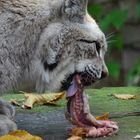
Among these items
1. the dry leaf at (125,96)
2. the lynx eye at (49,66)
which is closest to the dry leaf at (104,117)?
the lynx eye at (49,66)

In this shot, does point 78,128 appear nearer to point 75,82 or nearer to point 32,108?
point 75,82

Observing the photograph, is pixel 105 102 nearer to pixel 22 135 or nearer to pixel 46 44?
pixel 46 44

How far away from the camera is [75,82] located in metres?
3.47

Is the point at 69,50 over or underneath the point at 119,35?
over

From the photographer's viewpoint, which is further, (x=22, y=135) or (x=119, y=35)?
(x=119, y=35)

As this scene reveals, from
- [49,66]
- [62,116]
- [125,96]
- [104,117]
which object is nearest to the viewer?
[49,66]

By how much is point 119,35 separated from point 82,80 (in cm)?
364

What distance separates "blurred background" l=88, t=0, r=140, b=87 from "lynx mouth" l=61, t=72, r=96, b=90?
161 cm

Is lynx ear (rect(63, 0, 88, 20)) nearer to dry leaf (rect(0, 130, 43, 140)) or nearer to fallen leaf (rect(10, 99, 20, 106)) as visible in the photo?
dry leaf (rect(0, 130, 43, 140))

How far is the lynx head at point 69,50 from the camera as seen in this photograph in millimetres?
3453

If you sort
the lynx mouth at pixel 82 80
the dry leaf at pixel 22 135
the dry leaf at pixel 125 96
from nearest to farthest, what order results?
1. the dry leaf at pixel 22 135
2. the lynx mouth at pixel 82 80
3. the dry leaf at pixel 125 96

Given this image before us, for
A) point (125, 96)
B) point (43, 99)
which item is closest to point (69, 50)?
point (43, 99)

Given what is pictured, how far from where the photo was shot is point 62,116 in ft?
12.7

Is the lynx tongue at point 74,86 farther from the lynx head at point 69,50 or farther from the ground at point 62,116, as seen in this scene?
the ground at point 62,116
